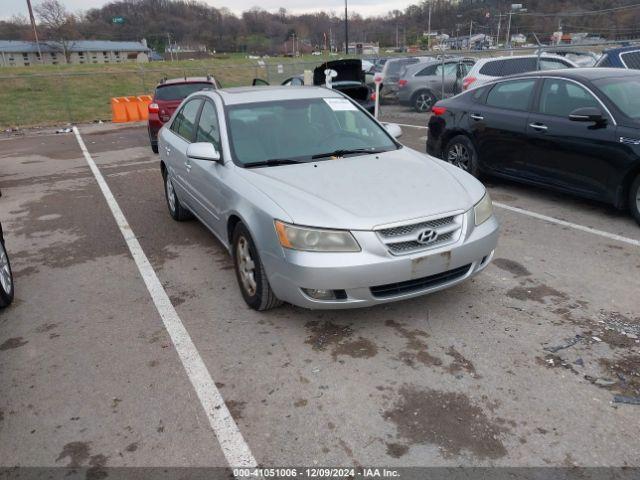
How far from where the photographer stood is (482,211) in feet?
12.3

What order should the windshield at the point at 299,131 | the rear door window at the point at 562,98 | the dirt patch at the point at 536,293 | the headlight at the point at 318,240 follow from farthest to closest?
the rear door window at the point at 562,98
the windshield at the point at 299,131
the dirt patch at the point at 536,293
the headlight at the point at 318,240

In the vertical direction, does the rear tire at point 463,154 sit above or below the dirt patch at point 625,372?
above

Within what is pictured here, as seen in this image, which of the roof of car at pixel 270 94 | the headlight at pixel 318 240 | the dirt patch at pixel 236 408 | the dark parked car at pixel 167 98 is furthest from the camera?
the dark parked car at pixel 167 98

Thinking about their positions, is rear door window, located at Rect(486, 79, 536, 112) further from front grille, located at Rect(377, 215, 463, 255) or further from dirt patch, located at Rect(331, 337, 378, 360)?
dirt patch, located at Rect(331, 337, 378, 360)

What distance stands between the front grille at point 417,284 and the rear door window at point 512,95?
3676 millimetres

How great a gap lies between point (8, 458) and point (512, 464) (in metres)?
2.48

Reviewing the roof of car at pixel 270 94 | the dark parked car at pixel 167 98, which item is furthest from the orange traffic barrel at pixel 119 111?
the roof of car at pixel 270 94

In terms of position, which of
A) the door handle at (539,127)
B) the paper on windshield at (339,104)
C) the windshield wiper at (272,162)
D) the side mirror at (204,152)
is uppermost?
the paper on windshield at (339,104)

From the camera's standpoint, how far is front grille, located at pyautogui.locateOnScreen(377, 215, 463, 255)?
3.26m

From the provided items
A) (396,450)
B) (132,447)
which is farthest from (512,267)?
(132,447)

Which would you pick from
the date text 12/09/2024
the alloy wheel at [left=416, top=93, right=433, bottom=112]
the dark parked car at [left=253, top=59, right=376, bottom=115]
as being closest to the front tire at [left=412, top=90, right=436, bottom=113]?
the alloy wheel at [left=416, top=93, right=433, bottom=112]

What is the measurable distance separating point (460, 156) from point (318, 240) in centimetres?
472

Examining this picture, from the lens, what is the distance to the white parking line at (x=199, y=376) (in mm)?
2578

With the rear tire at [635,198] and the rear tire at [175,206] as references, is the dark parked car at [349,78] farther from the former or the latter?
the rear tire at [635,198]
